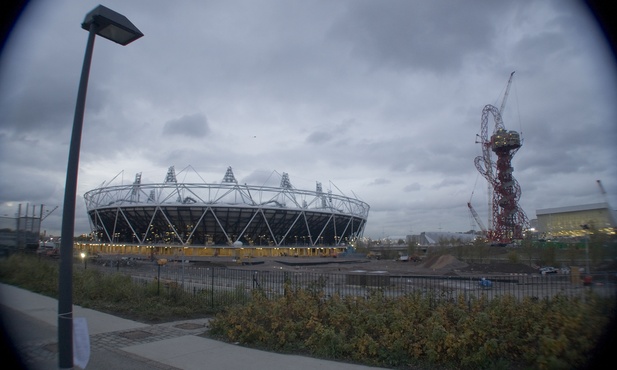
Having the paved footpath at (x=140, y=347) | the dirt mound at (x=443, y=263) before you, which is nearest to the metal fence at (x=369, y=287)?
the paved footpath at (x=140, y=347)

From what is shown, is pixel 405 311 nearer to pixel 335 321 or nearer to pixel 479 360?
pixel 335 321

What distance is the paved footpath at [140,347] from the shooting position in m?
7.93

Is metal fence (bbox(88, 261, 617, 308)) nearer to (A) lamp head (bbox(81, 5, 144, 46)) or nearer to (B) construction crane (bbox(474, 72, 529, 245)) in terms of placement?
(A) lamp head (bbox(81, 5, 144, 46))

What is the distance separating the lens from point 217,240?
9788 cm

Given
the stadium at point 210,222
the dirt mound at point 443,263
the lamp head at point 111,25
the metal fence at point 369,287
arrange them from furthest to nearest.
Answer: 1. the stadium at point 210,222
2. the dirt mound at point 443,263
3. the metal fence at point 369,287
4. the lamp head at point 111,25

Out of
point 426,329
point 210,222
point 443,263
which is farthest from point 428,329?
point 210,222

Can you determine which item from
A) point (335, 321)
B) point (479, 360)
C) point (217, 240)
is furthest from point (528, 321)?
point (217, 240)

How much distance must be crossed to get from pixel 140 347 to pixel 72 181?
492 centimetres

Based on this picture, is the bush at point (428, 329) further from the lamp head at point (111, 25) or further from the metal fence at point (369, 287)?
the lamp head at point (111, 25)

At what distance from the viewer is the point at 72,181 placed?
5.84m

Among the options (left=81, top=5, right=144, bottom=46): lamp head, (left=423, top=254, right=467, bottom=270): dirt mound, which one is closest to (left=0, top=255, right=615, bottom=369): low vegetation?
(left=81, top=5, right=144, bottom=46): lamp head

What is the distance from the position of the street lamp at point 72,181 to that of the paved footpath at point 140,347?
267cm

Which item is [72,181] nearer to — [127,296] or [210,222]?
[127,296]

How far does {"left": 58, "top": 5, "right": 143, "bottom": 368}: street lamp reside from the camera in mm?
5508
